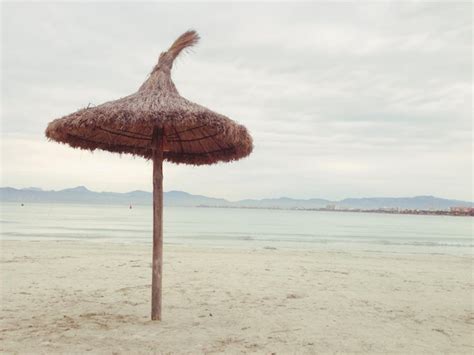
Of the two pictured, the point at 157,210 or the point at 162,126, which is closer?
the point at 162,126

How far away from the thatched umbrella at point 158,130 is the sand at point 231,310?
81 centimetres

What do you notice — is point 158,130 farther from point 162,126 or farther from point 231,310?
point 231,310

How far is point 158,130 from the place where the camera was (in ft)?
17.4

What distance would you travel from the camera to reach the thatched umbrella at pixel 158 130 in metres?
4.58

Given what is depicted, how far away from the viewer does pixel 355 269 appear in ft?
37.9

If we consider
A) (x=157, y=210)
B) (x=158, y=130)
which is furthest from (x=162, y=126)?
(x=157, y=210)

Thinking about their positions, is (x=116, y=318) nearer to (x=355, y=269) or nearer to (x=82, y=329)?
(x=82, y=329)

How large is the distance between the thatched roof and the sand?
2201 millimetres

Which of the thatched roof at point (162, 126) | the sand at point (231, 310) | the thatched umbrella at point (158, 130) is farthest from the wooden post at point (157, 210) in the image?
the sand at point (231, 310)

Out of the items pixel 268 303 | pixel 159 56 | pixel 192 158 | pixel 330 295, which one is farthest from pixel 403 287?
pixel 159 56

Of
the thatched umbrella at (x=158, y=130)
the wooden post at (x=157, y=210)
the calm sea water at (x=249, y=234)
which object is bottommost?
the calm sea water at (x=249, y=234)

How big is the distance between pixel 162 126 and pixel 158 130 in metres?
0.29

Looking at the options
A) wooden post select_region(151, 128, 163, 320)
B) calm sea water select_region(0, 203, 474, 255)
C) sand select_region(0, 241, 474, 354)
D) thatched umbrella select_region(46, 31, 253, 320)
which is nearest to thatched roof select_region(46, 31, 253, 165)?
thatched umbrella select_region(46, 31, 253, 320)

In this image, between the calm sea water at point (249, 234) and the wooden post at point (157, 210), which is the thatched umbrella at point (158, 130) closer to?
the wooden post at point (157, 210)
